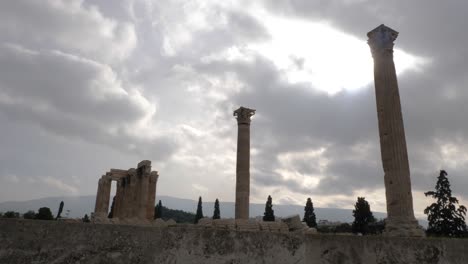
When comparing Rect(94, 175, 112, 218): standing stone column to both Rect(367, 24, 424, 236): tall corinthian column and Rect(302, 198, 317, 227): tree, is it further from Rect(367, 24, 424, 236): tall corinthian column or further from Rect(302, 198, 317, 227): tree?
Rect(302, 198, 317, 227): tree

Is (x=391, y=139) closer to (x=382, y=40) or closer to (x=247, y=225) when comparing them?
(x=382, y=40)

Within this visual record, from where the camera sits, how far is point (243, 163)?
20.8 m

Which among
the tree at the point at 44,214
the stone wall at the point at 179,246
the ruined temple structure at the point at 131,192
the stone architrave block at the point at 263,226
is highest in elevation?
the ruined temple structure at the point at 131,192

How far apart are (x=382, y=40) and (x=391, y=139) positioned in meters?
3.72

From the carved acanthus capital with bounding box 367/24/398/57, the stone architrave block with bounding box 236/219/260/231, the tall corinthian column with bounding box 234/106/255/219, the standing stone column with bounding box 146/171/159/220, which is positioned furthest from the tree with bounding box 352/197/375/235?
the carved acanthus capital with bounding box 367/24/398/57

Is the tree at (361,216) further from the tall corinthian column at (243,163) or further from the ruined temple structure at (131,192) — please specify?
the tall corinthian column at (243,163)

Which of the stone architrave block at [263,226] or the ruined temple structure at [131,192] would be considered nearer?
the stone architrave block at [263,226]

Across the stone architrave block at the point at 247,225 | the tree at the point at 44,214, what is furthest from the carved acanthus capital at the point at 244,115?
the tree at the point at 44,214

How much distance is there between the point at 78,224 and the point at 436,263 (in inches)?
196

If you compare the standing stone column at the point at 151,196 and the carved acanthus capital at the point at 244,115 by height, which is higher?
the carved acanthus capital at the point at 244,115

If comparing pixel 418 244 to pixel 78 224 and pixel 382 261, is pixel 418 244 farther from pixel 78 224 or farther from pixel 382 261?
pixel 78 224

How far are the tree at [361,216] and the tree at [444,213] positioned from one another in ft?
36.0

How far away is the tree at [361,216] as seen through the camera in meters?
46.0

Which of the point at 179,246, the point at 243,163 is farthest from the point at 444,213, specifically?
the point at 179,246
